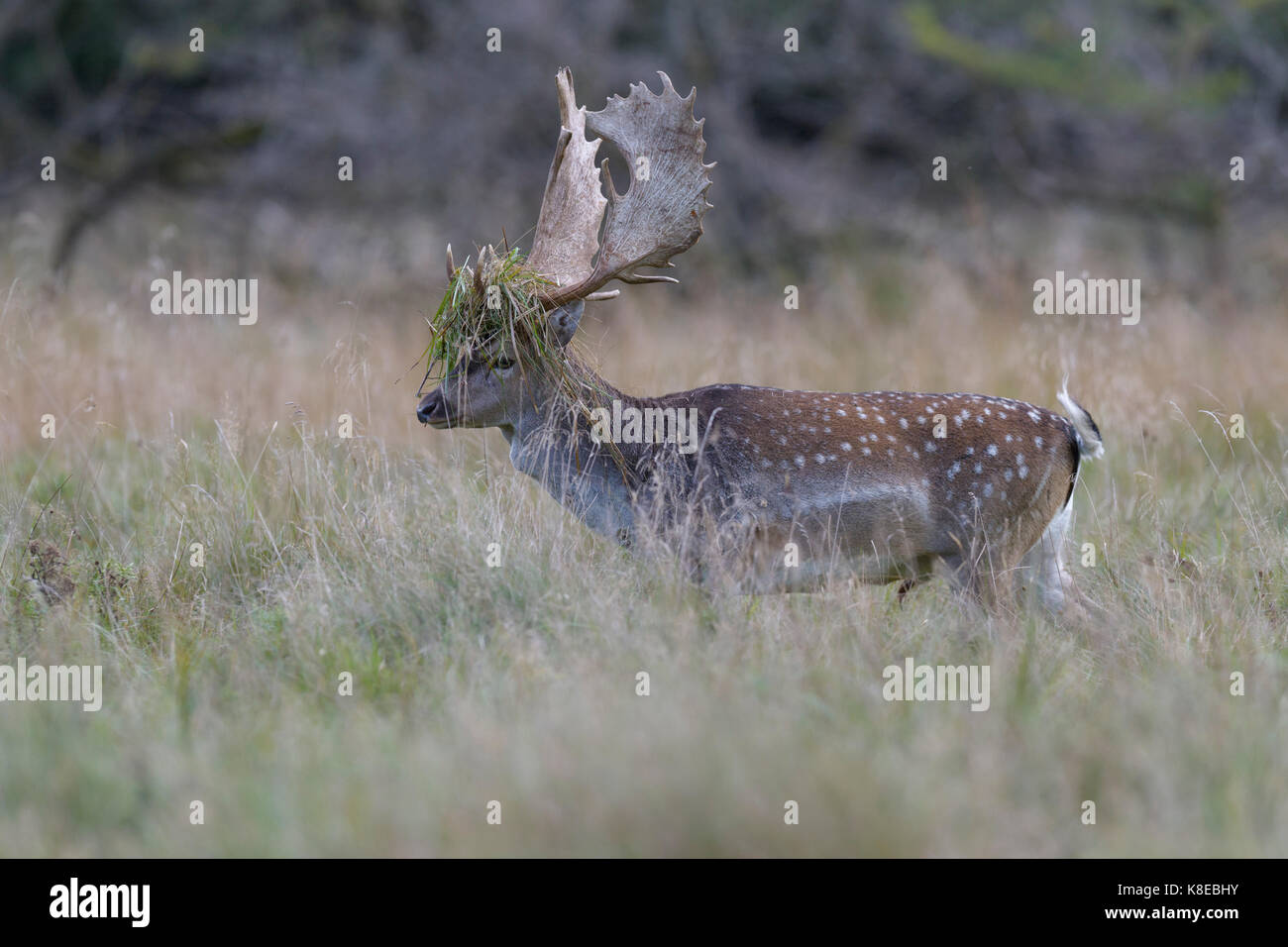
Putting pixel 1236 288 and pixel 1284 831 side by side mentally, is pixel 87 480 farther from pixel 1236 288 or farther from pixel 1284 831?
pixel 1236 288

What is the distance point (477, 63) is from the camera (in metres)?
15.5

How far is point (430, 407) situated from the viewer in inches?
220

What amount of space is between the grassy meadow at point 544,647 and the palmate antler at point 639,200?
3.34ft

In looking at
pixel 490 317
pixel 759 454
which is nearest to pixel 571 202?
pixel 490 317

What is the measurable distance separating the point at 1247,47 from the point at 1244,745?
11846 mm

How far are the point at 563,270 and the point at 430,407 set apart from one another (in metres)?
0.89

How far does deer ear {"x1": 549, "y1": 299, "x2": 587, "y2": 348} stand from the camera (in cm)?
571

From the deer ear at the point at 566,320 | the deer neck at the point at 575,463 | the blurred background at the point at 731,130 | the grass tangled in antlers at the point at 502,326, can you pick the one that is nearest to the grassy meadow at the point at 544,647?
the deer neck at the point at 575,463

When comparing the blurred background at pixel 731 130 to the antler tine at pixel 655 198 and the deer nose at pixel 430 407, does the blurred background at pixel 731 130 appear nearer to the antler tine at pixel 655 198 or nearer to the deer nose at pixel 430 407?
the antler tine at pixel 655 198

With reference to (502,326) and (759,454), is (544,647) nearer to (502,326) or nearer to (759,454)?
(759,454)

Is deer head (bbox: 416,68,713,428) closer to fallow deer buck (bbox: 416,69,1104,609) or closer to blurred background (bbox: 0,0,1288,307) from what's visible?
fallow deer buck (bbox: 416,69,1104,609)

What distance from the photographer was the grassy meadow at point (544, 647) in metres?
3.62

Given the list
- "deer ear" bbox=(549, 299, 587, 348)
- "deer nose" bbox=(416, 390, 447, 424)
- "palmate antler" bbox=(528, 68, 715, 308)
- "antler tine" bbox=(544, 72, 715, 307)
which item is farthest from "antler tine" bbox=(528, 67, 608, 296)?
"deer nose" bbox=(416, 390, 447, 424)
